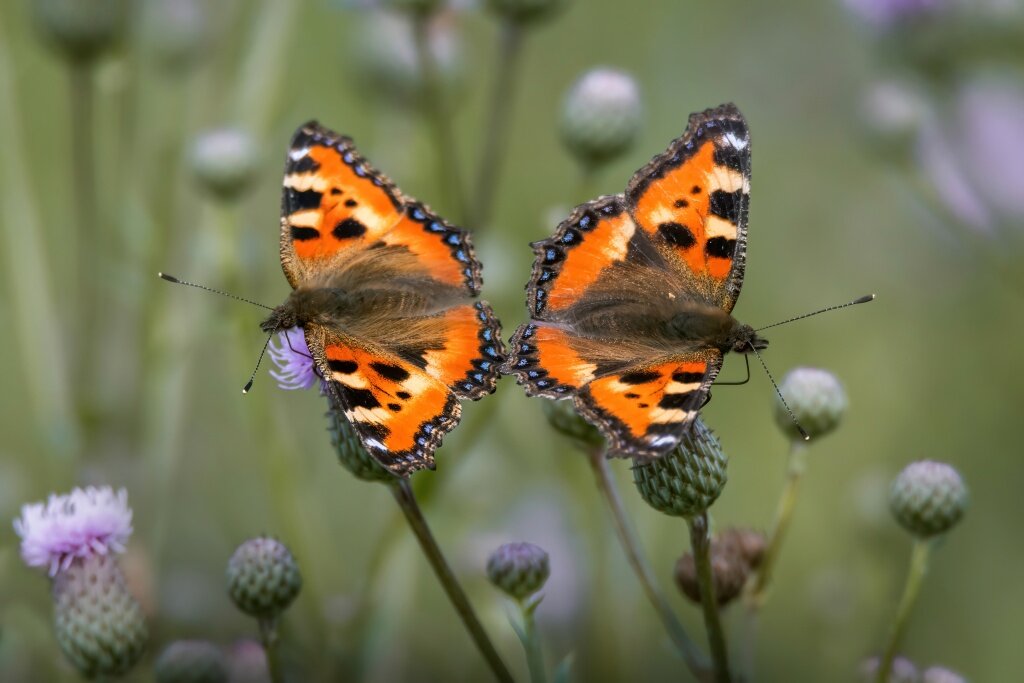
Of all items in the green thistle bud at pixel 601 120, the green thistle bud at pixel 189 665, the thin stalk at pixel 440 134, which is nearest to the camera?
the green thistle bud at pixel 189 665

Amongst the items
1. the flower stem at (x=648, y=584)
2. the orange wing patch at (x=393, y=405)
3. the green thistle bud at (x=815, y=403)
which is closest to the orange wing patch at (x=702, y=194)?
the green thistle bud at (x=815, y=403)

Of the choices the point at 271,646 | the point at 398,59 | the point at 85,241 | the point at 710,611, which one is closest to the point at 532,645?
the point at 710,611

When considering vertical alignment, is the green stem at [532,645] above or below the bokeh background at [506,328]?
below

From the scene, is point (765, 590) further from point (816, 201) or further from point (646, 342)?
point (816, 201)

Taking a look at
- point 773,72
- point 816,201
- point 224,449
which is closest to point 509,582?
point 224,449

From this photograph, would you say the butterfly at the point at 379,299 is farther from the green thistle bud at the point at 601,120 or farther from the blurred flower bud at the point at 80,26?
the blurred flower bud at the point at 80,26
